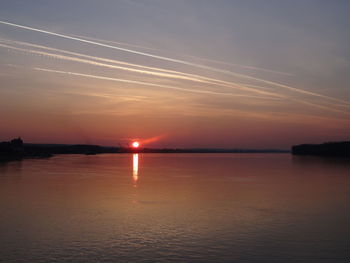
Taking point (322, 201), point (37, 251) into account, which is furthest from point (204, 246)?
point (322, 201)

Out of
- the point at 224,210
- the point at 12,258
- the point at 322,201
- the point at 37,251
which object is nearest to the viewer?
the point at 12,258

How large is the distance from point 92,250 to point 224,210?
1270cm

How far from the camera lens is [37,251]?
16438mm

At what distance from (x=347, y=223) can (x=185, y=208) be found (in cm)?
1099

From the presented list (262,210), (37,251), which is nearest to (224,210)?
(262,210)

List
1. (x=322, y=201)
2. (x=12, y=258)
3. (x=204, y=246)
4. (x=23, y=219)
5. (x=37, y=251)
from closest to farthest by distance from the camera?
1. (x=12, y=258)
2. (x=37, y=251)
3. (x=204, y=246)
4. (x=23, y=219)
5. (x=322, y=201)

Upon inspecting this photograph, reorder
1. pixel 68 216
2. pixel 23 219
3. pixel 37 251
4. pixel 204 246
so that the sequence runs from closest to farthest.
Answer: pixel 37 251, pixel 204 246, pixel 23 219, pixel 68 216

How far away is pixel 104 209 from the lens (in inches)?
1083

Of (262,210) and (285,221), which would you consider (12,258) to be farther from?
(262,210)

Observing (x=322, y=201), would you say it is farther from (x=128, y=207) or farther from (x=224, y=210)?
Result: (x=128, y=207)

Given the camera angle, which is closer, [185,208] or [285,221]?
[285,221]

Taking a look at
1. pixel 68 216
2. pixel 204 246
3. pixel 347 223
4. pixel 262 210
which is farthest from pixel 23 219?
pixel 347 223

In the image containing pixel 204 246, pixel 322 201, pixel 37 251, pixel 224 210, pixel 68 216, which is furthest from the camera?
pixel 322 201

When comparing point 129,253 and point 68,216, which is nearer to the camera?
point 129,253
